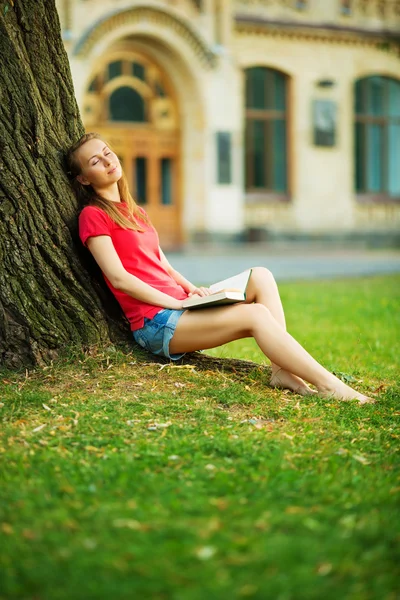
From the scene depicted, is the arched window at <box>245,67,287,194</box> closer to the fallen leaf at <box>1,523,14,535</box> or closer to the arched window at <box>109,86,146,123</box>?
the arched window at <box>109,86,146,123</box>

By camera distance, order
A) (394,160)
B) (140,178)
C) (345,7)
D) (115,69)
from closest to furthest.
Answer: (115,69) → (140,178) → (345,7) → (394,160)

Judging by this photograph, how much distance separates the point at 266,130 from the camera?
24.9m

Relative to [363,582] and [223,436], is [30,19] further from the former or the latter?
[363,582]

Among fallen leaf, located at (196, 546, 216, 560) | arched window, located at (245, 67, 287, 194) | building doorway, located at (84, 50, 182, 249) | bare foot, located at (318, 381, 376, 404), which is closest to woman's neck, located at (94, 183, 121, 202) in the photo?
bare foot, located at (318, 381, 376, 404)

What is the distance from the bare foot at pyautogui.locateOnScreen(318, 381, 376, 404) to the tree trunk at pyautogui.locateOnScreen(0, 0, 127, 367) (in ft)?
4.26

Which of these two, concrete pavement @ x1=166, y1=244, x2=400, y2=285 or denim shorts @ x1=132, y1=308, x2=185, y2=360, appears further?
concrete pavement @ x1=166, y1=244, x2=400, y2=285

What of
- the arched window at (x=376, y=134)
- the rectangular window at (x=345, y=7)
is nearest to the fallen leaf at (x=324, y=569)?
the arched window at (x=376, y=134)

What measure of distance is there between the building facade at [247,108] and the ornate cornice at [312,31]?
0.12ft

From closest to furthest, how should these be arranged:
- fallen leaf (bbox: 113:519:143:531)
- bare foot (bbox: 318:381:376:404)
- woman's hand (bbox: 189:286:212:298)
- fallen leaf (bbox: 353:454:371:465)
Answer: fallen leaf (bbox: 113:519:143:531)
fallen leaf (bbox: 353:454:371:465)
bare foot (bbox: 318:381:376:404)
woman's hand (bbox: 189:286:212:298)

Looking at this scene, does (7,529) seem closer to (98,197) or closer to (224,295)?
(224,295)

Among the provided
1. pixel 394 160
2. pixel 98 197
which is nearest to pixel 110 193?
pixel 98 197

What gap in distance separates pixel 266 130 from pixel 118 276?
67.3 ft

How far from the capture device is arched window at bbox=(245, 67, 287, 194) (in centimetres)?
2456

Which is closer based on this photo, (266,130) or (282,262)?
(282,262)
